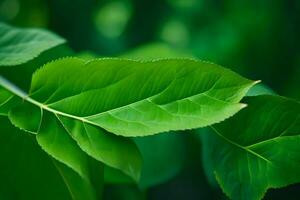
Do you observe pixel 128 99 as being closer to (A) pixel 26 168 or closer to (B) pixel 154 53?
(A) pixel 26 168

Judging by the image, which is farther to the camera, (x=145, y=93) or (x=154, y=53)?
(x=154, y=53)

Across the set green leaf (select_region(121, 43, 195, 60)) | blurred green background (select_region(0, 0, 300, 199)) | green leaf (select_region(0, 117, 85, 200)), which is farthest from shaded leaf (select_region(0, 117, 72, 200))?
blurred green background (select_region(0, 0, 300, 199))

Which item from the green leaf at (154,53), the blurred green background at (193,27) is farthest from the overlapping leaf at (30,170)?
the blurred green background at (193,27)

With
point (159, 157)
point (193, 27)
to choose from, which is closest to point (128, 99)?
point (159, 157)

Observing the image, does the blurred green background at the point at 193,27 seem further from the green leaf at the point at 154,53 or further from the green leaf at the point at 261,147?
the green leaf at the point at 261,147

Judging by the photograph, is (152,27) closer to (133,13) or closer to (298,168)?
(133,13)

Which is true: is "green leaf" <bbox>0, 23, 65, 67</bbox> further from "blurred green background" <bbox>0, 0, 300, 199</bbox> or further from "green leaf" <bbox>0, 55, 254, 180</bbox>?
"blurred green background" <bbox>0, 0, 300, 199</bbox>

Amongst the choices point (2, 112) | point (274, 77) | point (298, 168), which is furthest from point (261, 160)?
point (274, 77)
